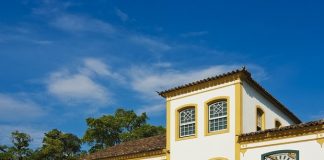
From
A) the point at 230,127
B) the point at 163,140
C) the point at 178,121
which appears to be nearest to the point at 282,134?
the point at 230,127

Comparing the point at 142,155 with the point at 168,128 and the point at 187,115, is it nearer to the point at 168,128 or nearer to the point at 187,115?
the point at 168,128

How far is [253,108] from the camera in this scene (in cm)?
2367

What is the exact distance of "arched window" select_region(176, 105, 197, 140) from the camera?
24.2 meters

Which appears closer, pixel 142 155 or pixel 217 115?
pixel 217 115

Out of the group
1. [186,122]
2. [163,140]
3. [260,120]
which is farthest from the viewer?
[163,140]

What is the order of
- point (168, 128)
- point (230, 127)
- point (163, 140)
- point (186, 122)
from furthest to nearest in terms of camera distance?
point (163, 140) < point (168, 128) < point (186, 122) < point (230, 127)

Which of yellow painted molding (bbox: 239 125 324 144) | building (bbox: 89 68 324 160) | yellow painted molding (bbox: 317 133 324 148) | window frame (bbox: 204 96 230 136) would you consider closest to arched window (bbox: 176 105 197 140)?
building (bbox: 89 68 324 160)

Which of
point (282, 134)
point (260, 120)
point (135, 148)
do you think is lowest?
point (282, 134)

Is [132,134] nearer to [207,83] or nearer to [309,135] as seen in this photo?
[207,83]

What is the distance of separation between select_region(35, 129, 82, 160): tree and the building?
24.1 metres

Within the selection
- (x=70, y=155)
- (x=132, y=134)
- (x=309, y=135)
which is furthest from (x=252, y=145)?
(x=70, y=155)

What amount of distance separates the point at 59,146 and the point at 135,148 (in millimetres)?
23542

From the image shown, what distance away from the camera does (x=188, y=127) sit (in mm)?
24469

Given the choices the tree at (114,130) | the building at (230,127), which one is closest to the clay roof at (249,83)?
the building at (230,127)
